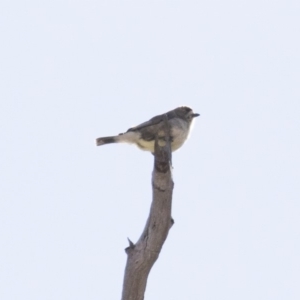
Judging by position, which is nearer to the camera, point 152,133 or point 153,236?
point 153,236

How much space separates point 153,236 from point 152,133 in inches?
137

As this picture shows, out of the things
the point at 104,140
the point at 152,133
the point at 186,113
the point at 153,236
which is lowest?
the point at 153,236

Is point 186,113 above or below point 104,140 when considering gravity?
above

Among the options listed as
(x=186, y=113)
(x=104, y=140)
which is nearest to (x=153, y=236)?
(x=104, y=140)

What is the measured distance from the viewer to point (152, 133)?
10.1m

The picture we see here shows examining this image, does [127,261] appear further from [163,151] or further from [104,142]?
[104,142]

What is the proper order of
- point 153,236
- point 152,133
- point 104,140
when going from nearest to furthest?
point 153,236, point 152,133, point 104,140

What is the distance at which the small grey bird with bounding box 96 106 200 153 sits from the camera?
1027 centimetres

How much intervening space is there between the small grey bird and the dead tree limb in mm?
2783

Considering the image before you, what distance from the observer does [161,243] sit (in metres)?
6.76

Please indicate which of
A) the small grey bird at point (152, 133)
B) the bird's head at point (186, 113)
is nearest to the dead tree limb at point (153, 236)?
the small grey bird at point (152, 133)

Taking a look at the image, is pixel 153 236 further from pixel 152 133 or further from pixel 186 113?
pixel 186 113

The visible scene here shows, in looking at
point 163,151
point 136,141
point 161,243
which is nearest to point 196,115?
point 136,141

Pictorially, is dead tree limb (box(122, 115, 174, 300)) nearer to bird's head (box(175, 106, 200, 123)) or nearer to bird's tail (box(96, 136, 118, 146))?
bird's tail (box(96, 136, 118, 146))
